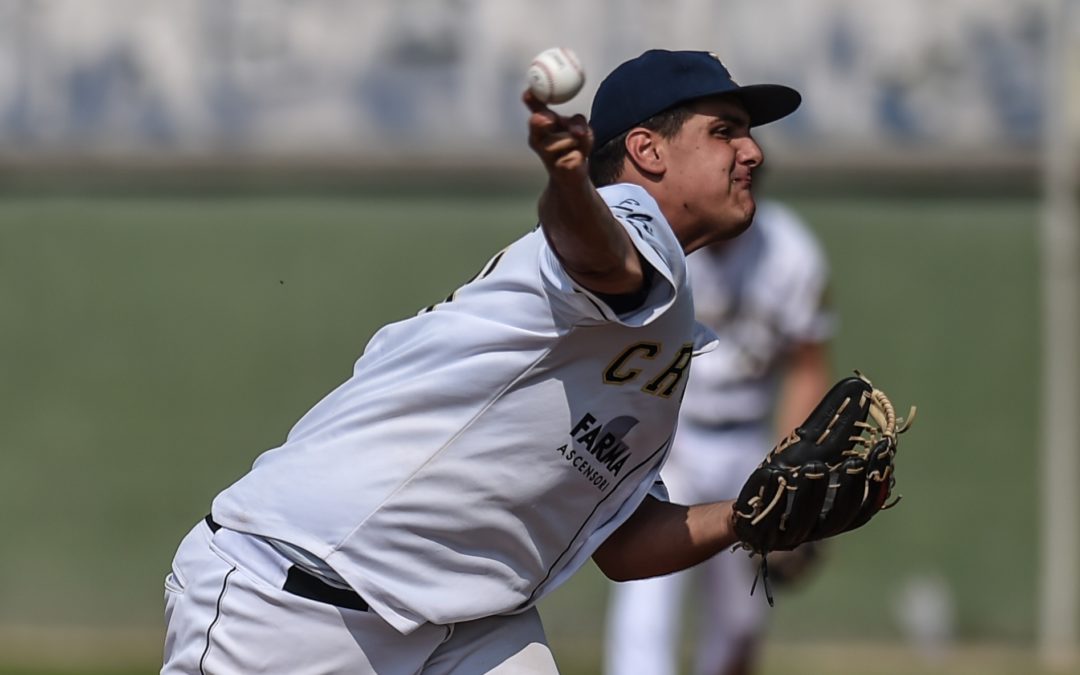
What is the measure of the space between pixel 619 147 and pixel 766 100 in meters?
0.33

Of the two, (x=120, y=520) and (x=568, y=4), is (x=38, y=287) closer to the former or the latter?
(x=120, y=520)

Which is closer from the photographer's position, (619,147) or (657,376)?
(657,376)

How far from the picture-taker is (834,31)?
9289 millimetres

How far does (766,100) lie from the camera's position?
3.72 m

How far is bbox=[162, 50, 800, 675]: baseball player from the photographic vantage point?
3.42 meters

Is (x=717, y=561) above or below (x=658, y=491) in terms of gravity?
below

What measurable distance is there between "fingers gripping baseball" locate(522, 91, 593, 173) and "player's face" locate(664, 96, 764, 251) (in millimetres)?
619

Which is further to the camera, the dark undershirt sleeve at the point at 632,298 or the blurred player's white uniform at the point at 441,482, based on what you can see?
the blurred player's white uniform at the point at 441,482

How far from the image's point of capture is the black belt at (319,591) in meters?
3.50

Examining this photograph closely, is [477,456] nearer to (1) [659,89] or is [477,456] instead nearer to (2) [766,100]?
(1) [659,89]

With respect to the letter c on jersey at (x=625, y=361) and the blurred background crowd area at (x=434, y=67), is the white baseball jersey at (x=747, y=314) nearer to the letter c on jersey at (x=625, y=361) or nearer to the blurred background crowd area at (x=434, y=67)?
the blurred background crowd area at (x=434, y=67)

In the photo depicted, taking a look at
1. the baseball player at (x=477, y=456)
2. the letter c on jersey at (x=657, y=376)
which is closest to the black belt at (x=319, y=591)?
the baseball player at (x=477, y=456)

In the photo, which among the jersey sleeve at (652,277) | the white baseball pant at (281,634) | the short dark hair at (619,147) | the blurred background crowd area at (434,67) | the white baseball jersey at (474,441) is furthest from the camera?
the blurred background crowd area at (434,67)

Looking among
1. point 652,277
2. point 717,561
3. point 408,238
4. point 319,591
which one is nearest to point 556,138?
point 652,277
